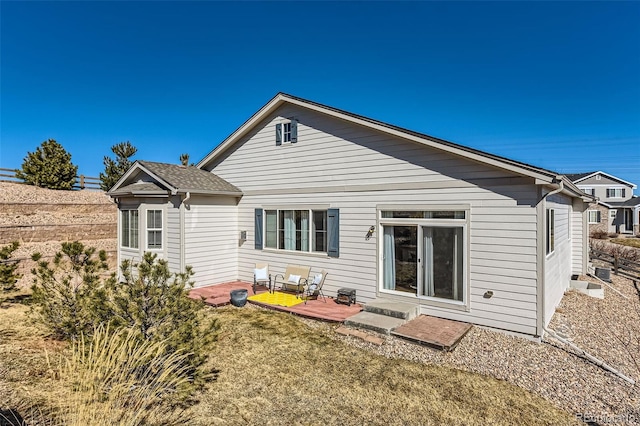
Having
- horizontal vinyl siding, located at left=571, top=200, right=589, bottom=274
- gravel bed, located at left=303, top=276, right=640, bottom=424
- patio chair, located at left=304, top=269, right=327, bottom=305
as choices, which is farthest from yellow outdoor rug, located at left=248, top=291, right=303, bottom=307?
horizontal vinyl siding, located at left=571, top=200, right=589, bottom=274

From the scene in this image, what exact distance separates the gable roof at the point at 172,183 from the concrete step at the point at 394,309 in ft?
20.5

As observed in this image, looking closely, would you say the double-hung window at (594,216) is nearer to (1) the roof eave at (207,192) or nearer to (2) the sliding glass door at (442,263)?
(2) the sliding glass door at (442,263)

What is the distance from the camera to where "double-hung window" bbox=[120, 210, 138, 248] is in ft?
36.8

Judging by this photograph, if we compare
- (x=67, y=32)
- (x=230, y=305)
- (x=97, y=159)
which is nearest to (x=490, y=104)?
(x=230, y=305)

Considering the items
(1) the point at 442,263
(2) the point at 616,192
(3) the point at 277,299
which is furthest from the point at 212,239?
(2) the point at 616,192

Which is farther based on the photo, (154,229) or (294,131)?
(154,229)

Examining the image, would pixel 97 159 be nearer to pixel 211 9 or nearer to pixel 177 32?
pixel 177 32

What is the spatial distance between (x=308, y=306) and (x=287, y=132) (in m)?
5.56

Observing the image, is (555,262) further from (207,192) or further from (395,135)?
(207,192)

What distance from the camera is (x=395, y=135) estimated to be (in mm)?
8164

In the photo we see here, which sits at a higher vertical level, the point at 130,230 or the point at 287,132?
the point at 287,132

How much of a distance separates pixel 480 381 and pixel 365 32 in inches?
549

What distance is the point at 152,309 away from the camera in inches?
178

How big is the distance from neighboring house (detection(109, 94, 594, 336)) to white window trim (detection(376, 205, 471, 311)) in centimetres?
3
